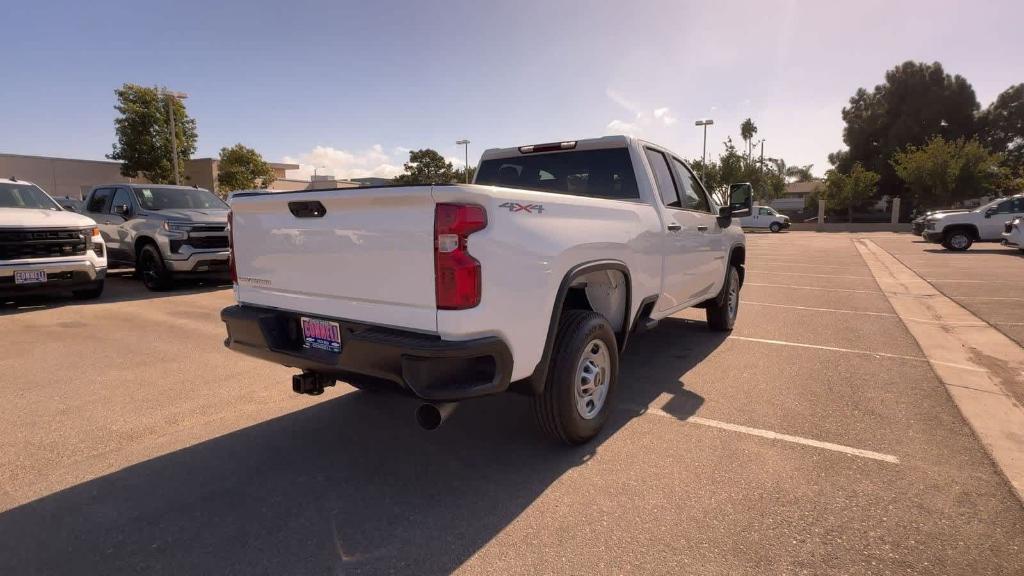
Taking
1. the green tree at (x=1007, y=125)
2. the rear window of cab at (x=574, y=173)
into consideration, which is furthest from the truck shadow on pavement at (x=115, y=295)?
the green tree at (x=1007, y=125)

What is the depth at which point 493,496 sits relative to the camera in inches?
111

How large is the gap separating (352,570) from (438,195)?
1.61m

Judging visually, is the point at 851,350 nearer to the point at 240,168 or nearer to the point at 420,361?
the point at 420,361

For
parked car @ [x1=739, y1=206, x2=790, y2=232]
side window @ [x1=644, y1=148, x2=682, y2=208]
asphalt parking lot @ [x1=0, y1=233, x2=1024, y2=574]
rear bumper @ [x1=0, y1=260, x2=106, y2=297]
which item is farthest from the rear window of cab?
parked car @ [x1=739, y1=206, x2=790, y2=232]

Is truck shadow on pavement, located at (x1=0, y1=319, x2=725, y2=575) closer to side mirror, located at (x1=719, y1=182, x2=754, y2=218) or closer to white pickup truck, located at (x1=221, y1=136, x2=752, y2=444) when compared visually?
white pickup truck, located at (x1=221, y1=136, x2=752, y2=444)

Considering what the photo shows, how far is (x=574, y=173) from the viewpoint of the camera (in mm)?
4590

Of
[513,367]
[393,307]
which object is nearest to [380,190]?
[393,307]

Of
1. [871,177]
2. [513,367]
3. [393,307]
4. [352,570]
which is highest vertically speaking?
[871,177]

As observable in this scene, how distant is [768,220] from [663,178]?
34.0 meters

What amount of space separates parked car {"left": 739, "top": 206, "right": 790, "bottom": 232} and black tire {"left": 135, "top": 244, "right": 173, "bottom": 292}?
1302 inches

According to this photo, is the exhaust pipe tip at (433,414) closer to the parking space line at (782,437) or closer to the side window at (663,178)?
the parking space line at (782,437)

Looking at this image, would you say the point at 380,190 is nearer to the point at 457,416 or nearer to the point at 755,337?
the point at 457,416

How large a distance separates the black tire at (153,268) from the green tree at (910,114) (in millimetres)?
55927

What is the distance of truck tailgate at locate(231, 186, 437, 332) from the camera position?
8.45 ft
